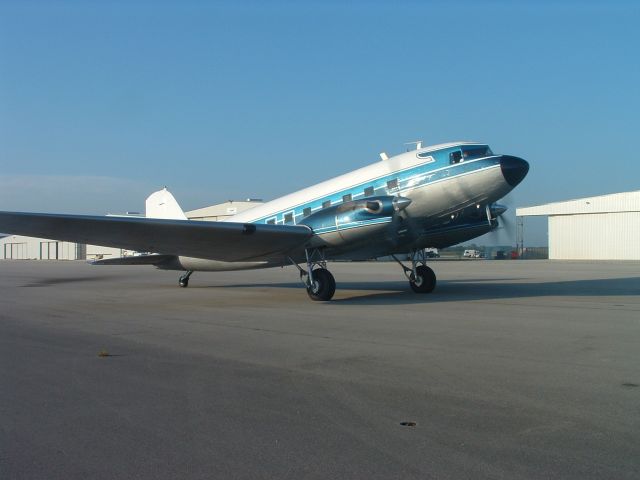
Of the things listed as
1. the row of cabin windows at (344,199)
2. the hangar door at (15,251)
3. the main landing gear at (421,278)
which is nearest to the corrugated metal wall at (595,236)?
the main landing gear at (421,278)

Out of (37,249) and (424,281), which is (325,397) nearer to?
(424,281)

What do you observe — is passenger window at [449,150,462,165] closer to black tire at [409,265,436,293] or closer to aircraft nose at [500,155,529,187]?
aircraft nose at [500,155,529,187]

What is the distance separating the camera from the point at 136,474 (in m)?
4.33

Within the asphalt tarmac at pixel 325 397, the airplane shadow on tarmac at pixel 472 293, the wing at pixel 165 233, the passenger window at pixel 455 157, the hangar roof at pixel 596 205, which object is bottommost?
the asphalt tarmac at pixel 325 397

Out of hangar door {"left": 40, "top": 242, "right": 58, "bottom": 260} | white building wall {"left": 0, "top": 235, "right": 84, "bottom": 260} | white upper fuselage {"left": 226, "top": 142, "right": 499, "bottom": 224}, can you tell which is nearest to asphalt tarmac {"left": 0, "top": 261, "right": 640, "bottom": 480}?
white upper fuselage {"left": 226, "top": 142, "right": 499, "bottom": 224}

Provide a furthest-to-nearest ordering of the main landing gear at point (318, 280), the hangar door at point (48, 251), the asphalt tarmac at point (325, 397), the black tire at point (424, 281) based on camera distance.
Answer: the hangar door at point (48, 251)
the black tire at point (424, 281)
the main landing gear at point (318, 280)
the asphalt tarmac at point (325, 397)

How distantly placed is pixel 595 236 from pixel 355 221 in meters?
51.1

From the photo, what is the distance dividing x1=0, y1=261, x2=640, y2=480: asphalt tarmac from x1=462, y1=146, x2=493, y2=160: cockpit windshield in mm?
4935

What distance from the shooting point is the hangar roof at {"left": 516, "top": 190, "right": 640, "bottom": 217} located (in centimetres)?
5697

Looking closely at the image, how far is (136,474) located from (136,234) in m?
13.1

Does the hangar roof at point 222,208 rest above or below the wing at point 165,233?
above

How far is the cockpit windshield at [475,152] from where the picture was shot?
54.0ft

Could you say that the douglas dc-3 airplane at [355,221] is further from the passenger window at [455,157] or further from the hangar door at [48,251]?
the hangar door at [48,251]

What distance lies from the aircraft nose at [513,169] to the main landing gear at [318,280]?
554cm
